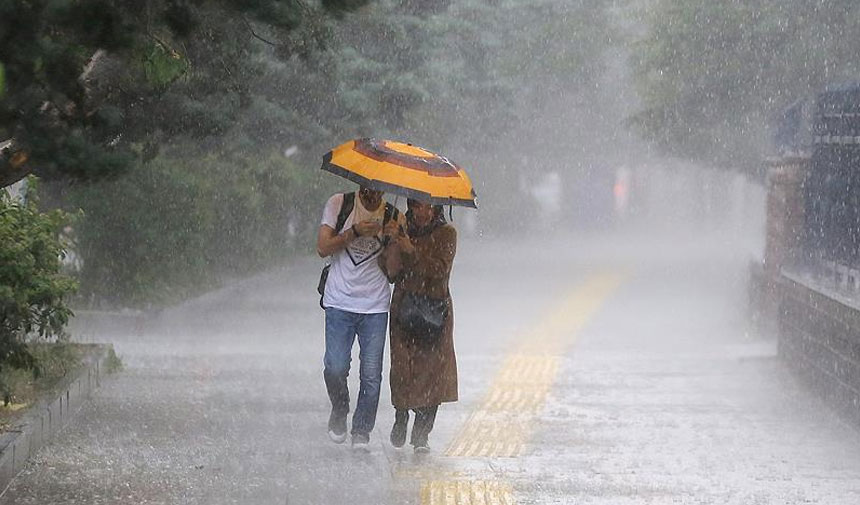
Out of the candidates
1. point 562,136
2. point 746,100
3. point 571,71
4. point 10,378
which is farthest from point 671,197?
point 10,378

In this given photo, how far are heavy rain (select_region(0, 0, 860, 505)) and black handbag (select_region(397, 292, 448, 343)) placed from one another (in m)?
0.02

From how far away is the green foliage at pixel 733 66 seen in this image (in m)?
23.1

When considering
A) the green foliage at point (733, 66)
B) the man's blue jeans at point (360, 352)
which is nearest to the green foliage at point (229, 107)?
the man's blue jeans at point (360, 352)

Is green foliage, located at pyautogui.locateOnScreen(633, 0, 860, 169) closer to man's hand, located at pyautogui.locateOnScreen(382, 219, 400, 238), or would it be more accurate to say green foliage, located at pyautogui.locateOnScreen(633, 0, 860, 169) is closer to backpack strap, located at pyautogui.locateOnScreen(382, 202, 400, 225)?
backpack strap, located at pyautogui.locateOnScreen(382, 202, 400, 225)

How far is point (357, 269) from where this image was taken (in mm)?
9438

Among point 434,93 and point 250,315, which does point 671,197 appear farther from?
point 250,315

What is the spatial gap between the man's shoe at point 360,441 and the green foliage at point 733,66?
563 inches

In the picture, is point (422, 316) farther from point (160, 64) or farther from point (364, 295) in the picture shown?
point (160, 64)

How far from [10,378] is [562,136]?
4812 centimetres

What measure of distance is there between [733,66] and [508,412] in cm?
1492

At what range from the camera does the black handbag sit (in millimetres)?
9352

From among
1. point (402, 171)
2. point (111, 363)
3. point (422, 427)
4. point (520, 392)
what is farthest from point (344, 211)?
point (111, 363)

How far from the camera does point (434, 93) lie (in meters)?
25.9

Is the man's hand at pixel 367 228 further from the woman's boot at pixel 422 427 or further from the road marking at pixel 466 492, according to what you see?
the road marking at pixel 466 492
